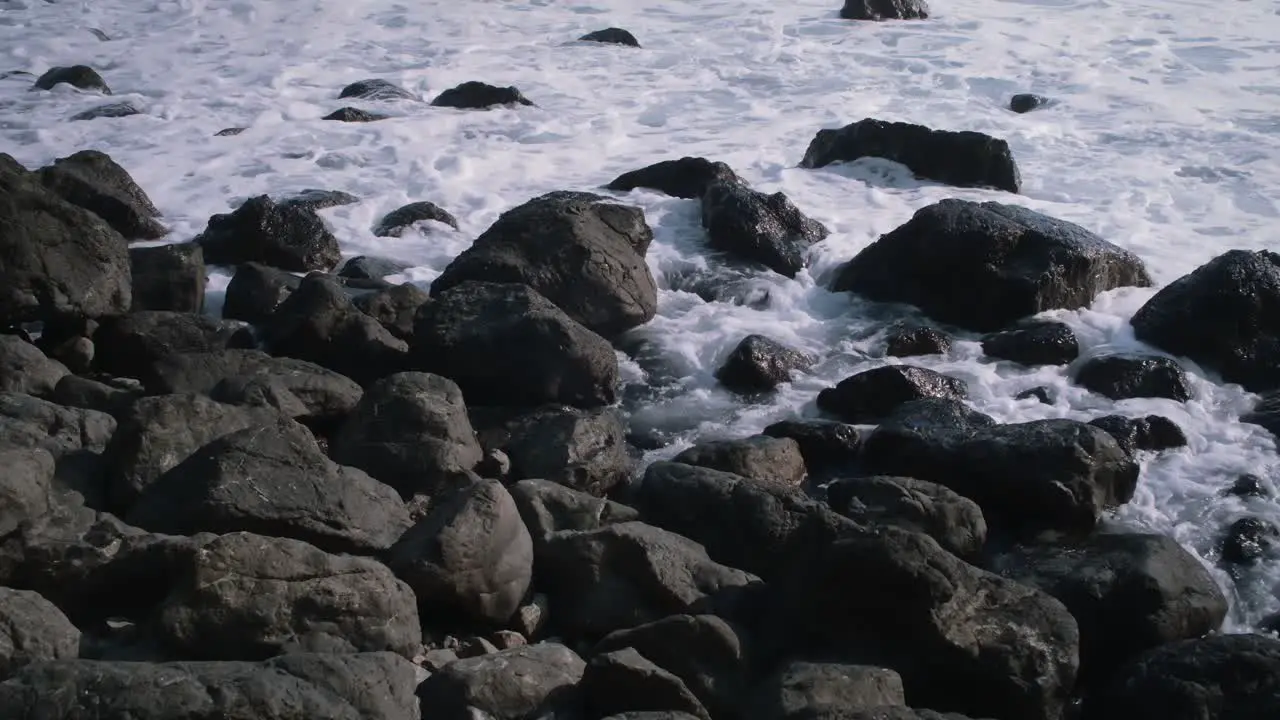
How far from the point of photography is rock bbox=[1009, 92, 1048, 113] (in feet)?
44.0

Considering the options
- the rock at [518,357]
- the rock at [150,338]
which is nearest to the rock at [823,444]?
the rock at [518,357]

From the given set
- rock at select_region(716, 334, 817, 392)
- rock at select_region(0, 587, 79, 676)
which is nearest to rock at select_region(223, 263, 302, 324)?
rock at select_region(716, 334, 817, 392)

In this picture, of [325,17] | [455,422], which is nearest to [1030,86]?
[325,17]

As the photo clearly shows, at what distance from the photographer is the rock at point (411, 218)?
9.48 meters

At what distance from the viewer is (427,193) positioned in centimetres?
1034

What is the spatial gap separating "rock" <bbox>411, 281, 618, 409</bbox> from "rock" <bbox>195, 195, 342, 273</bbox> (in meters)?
1.74

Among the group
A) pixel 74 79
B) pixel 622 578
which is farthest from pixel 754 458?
pixel 74 79

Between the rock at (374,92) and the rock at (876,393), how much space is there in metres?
7.14

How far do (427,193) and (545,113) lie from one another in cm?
263

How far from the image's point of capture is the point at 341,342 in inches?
283

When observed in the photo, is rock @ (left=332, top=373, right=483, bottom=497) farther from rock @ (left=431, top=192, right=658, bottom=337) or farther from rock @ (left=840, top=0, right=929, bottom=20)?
rock @ (left=840, top=0, right=929, bottom=20)

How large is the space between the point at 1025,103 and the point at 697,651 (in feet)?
32.6

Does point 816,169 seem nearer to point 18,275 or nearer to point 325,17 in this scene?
point 18,275

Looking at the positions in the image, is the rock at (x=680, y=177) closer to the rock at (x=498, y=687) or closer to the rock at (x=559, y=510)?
the rock at (x=559, y=510)
